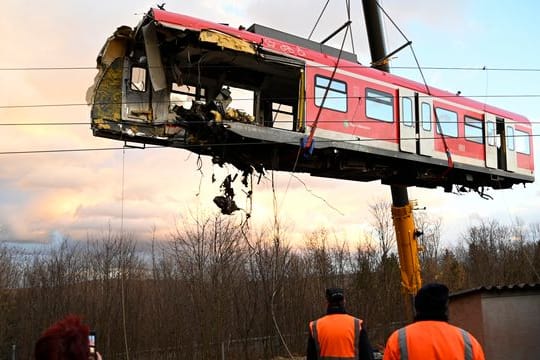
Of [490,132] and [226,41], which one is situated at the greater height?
[226,41]

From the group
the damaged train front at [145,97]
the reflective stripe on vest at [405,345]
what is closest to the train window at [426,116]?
the damaged train front at [145,97]

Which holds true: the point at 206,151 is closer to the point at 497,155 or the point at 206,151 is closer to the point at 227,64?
the point at 227,64


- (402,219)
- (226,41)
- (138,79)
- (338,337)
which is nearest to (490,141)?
(402,219)

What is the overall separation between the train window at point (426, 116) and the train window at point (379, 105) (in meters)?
0.91

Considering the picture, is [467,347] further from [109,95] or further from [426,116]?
[426,116]

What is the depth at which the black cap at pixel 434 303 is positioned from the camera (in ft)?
11.3

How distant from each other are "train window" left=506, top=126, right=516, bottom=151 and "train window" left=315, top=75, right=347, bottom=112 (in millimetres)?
5397

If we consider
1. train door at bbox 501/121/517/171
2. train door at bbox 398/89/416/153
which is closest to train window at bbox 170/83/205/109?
train door at bbox 398/89/416/153

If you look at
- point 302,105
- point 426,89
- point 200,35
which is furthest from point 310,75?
point 426,89

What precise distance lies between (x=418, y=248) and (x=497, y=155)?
3.08 metres

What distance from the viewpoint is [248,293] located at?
23.7 m

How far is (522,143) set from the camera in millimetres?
13227

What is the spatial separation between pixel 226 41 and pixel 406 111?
420 centimetres

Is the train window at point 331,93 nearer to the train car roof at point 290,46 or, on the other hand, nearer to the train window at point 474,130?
the train car roof at point 290,46
